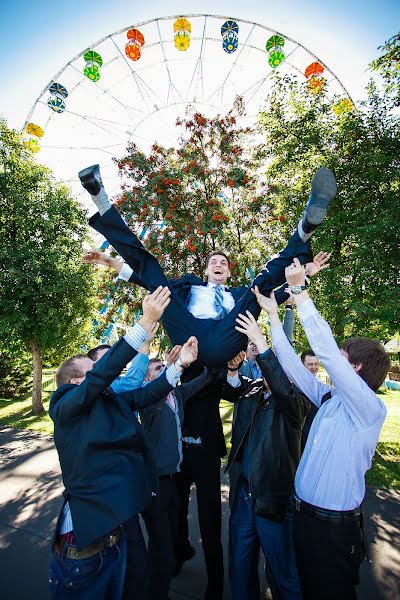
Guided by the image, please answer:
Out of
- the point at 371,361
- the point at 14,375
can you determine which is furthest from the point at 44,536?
the point at 14,375

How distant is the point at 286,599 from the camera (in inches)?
88.9

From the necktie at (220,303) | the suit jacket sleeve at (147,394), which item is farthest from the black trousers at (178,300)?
the suit jacket sleeve at (147,394)

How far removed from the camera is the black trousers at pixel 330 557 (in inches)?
67.2

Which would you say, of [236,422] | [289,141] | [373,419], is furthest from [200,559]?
[289,141]

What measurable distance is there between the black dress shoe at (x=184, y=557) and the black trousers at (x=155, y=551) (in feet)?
1.40

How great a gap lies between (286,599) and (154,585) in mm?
910

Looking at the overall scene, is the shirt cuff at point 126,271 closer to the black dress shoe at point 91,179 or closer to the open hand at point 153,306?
the black dress shoe at point 91,179

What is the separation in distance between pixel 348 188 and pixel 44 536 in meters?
7.15

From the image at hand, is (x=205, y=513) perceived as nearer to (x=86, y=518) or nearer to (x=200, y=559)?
(x=200, y=559)

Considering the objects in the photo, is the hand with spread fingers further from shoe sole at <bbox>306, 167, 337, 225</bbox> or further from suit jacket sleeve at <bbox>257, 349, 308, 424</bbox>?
shoe sole at <bbox>306, 167, 337, 225</bbox>

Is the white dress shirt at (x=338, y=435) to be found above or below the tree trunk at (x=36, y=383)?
above

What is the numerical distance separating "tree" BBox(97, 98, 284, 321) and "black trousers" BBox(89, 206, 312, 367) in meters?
3.64

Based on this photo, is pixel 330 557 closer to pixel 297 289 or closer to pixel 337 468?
pixel 337 468

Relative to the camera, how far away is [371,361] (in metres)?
1.83
